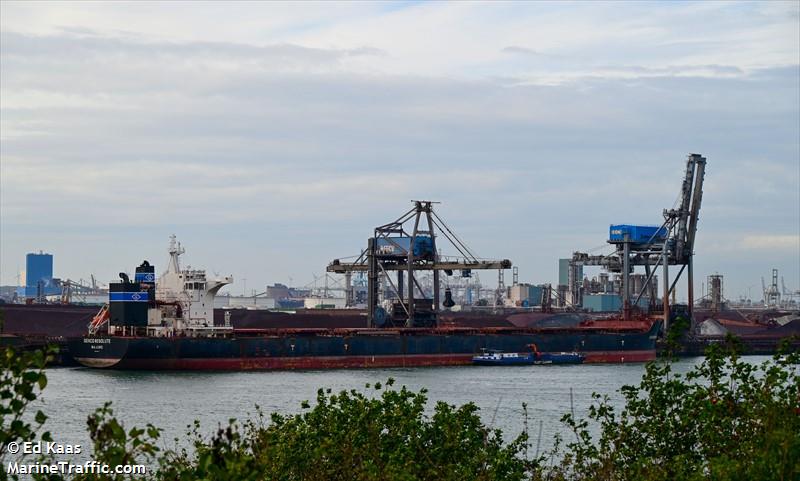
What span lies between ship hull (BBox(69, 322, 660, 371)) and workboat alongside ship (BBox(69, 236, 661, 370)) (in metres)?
0.04

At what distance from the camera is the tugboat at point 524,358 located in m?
54.3

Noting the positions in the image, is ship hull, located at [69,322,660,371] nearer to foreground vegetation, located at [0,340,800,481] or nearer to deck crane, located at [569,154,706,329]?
deck crane, located at [569,154,706,329]

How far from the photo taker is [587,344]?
58.7 metres

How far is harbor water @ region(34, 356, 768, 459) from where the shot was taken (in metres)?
28.2

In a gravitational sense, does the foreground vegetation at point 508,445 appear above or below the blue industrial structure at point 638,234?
below

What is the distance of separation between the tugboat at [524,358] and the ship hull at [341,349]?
1.44 ft

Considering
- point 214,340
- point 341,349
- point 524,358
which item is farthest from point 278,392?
point 524,358

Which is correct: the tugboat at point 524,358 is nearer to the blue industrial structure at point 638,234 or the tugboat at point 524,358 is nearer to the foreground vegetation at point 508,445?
the blue industrial structure at point 638,234

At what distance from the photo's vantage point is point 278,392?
121 ft

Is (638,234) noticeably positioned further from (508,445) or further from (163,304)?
(508,445)

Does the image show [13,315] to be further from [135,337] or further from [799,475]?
[799,475]

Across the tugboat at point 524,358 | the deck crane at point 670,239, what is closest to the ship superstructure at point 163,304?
the tugboat at point 524,358

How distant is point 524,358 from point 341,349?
32.4 feet

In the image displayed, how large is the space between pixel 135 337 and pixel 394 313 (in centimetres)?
1762
